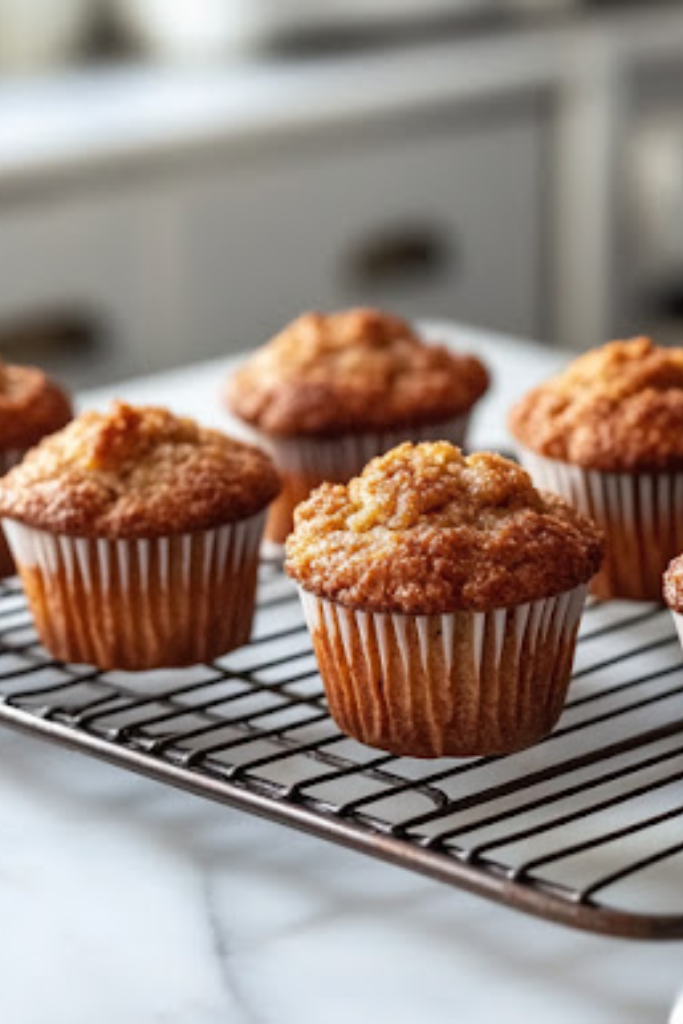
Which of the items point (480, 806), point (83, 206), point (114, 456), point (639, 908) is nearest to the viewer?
point (639, 908)

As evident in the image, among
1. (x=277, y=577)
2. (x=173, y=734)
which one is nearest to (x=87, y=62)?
(x=277, y=577)

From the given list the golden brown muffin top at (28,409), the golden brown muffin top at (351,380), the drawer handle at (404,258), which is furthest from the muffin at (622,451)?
the drawer handle at (404,258)

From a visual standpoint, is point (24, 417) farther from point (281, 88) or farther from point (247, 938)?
point (281, 88)

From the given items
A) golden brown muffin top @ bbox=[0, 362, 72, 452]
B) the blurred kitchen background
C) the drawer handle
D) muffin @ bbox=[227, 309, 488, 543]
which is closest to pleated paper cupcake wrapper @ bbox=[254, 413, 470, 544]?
muffin @ bbox=[227, 309, 488, 543]

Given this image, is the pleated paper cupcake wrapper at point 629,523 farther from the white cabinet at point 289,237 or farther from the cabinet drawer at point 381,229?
the cabinet drawer at point 381,229

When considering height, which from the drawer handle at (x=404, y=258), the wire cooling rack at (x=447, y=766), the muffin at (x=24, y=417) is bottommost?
the drawer handle at (x=404, y=258)

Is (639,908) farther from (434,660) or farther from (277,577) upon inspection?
(277,577)

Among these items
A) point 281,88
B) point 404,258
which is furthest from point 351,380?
point 404,258

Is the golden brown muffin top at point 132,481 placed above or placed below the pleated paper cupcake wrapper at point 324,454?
above
